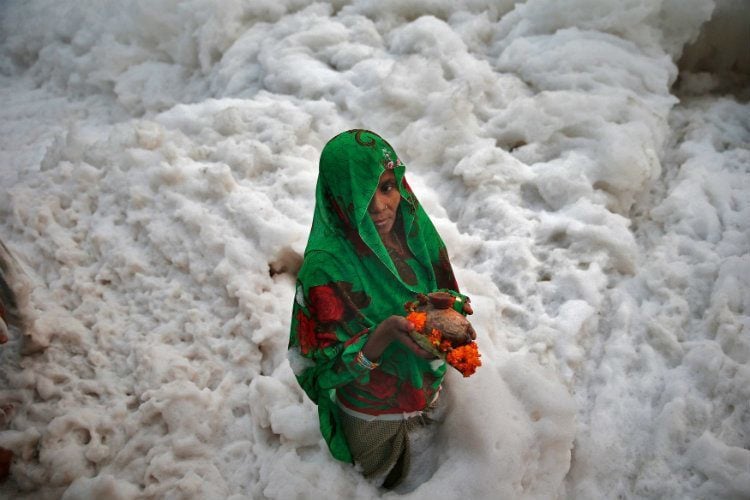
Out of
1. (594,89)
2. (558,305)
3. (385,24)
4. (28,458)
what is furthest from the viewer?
(385,24)

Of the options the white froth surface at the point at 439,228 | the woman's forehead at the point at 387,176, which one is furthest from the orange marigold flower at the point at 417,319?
Result: the white froth surface at the point at 439,228

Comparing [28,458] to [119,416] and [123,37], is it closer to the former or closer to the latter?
[119,416]

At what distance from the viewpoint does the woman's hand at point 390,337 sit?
1476 millimetres

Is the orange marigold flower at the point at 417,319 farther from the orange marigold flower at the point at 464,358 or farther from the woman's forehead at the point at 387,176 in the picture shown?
the woman's forehead at the point at 387,176

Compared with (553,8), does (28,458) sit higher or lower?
lower

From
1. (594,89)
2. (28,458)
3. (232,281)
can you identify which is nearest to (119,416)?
(28,458)

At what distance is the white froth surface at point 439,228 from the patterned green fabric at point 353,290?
0.99 feet

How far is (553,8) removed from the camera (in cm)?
319

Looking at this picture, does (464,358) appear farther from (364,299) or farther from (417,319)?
(364,299)

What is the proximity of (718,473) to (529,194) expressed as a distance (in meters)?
1.31

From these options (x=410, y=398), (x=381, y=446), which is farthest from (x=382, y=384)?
(x=381, y=446)

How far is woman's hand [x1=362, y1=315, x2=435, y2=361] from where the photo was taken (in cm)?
148

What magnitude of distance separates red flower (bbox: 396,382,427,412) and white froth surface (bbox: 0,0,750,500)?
0.67 ft

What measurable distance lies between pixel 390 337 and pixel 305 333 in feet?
0.83
